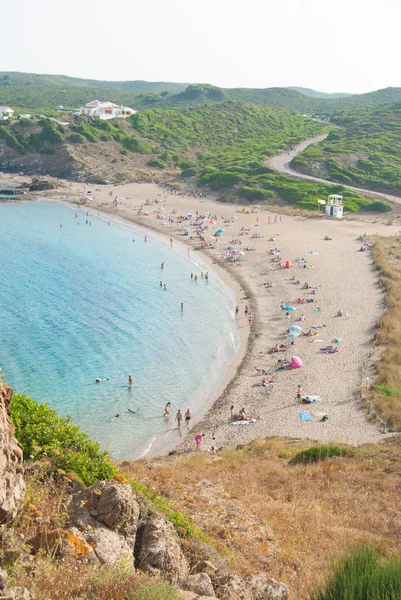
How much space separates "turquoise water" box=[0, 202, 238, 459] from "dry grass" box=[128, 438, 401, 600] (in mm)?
8494

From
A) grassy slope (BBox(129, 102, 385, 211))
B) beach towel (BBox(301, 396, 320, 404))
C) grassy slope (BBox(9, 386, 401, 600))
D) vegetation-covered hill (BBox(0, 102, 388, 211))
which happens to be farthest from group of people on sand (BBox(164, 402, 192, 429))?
vegetation-covered hill (BBox(0, 102, 388, 211))

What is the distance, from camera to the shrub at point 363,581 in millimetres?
6980

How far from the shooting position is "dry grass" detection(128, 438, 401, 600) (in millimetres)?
10875

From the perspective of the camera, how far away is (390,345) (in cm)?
3275

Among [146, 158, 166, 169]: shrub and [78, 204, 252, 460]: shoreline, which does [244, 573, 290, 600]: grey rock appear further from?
[146, 158, 166, 169]: shrub

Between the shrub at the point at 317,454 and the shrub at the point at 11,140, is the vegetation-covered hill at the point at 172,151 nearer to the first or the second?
the shrub at the point at 11,140

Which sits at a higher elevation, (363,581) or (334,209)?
(363,581)

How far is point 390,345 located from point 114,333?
16.9 metres

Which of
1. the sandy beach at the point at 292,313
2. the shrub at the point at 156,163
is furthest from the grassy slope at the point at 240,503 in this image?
the shrub at the point at 156,163


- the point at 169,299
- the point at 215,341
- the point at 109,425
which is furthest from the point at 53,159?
the point at 109,425

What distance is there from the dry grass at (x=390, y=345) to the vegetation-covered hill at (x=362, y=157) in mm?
39542

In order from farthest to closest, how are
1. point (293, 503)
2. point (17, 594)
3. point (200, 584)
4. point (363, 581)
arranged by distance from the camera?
point (293, 503) → point (200, 584) → point (363, 581) → point (17, 594)

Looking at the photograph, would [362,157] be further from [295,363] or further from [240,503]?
[240,503]

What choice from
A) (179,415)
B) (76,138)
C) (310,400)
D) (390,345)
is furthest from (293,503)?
(76,138)
